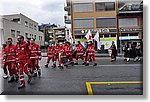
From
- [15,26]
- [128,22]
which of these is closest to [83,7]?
[128,22]

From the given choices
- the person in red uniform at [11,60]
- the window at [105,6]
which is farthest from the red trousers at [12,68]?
the window at [105,6]

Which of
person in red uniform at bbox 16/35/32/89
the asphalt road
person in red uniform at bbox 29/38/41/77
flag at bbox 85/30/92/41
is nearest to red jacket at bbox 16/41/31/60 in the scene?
person in red uniform at bbox 16/35/32/89

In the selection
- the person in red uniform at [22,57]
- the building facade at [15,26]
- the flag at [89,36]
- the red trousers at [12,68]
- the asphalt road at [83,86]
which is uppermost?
the building facade at [15,26]

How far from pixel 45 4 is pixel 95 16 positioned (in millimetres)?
714

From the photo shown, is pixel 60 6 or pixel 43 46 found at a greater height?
pixel 60 6

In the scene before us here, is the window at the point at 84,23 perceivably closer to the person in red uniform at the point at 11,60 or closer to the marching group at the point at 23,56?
the marching group at the point at 23,56

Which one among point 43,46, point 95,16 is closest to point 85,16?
point 95,16

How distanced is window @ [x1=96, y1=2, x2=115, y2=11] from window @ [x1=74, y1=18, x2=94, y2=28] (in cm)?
19

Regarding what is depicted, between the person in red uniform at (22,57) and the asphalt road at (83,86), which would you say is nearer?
the asphalt road at (83,86)

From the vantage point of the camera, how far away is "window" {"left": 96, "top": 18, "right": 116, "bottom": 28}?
3191 mm

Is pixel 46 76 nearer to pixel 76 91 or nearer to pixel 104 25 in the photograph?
pixel 76 91

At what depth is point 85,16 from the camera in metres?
3.21

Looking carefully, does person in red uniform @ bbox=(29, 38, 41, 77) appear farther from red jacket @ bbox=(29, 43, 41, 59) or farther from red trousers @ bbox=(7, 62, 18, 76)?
red trousers @ bbox=(7, 62, 18, 76)

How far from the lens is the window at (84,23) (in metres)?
3.20
